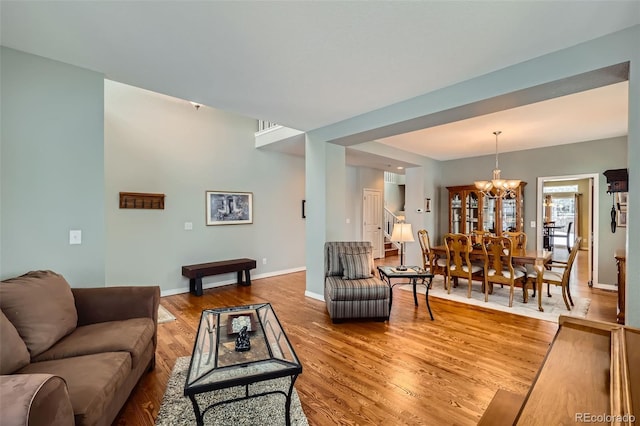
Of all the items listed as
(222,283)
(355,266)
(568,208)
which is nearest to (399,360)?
(355,266)

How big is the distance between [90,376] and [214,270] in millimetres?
3466

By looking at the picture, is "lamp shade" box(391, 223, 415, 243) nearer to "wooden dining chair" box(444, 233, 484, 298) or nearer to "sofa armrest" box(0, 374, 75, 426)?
"wooden dining chair" box(444, 233, 484, 298)

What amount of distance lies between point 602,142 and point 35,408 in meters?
7.56

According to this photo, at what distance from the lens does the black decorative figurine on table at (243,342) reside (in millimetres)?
1963

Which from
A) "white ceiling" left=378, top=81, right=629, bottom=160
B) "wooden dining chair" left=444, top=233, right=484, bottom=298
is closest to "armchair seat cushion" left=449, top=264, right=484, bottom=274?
"wooden dining chair" left=444, top=233, right=484, bottom=298

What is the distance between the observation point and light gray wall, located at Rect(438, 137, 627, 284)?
5055 mm

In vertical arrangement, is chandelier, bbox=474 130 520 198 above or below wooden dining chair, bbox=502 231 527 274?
above

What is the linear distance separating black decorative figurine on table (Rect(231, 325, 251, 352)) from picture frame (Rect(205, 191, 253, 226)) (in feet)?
11.9

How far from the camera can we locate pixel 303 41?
2.19m

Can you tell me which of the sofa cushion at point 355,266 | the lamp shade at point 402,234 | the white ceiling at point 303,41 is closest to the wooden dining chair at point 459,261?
the lamp shade at point 402,234

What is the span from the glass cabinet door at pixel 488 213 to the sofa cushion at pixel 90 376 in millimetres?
6560

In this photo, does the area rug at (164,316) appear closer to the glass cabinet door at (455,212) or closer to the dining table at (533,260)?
the dining table at (533,260)

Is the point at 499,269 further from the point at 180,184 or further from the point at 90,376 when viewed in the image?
the point at 180,184

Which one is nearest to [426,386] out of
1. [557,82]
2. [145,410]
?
[145,410]
